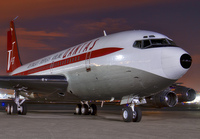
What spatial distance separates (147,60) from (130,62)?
0.80m

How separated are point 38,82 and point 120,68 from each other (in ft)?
20.8

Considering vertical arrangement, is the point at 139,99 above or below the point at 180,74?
below

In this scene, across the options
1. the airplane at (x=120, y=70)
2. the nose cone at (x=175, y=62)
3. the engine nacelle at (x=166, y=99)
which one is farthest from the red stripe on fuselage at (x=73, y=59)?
the engine nacelle at (x=166, y=99)

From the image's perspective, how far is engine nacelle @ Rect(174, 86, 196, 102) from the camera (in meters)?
20.8

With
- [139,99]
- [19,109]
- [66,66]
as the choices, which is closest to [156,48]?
[139,99]

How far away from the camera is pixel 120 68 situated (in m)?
13.2

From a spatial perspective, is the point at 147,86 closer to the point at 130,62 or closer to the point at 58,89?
the point at 130,62

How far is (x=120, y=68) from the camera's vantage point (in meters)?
13.2

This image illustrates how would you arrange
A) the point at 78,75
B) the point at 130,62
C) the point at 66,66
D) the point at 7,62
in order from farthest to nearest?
the point at 7,62 < the point at 66,66 < the point at 78,75 < the point at 130,62

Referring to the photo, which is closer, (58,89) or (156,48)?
(156,48)

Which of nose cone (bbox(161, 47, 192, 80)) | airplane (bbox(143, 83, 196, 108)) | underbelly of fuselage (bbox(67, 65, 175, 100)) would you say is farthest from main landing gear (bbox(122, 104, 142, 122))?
airplane (bbox(143, 83, 196, 108))

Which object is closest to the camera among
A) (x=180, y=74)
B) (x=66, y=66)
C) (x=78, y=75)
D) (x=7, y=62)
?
(x=180, y=74)

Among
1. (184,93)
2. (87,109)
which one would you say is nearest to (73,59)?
(87,109)

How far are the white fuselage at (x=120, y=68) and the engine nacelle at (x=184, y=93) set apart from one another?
23.7ft
